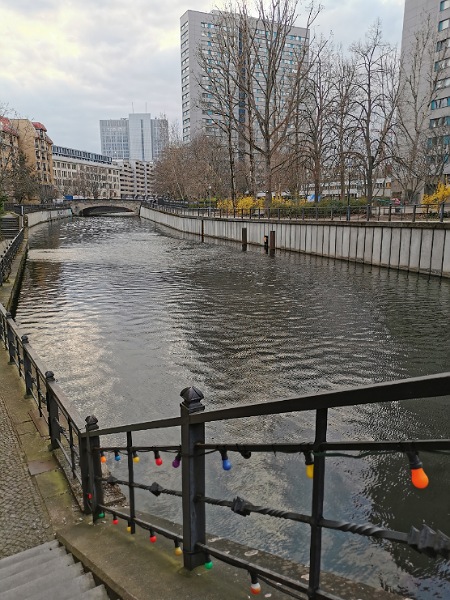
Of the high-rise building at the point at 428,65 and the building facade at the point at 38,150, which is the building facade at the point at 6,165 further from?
the high-rise building at the point at 428,65

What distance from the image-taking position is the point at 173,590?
9.21ft

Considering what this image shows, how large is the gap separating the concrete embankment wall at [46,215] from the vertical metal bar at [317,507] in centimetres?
6169

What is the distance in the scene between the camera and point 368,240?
29.2 metres

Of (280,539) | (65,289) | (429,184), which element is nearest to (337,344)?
(280,539)

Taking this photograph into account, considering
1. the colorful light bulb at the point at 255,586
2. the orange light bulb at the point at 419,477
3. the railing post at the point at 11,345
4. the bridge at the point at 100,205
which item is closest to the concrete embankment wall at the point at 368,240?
the railing post at the point at 11,345

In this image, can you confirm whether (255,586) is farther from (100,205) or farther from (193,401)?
(100,205)

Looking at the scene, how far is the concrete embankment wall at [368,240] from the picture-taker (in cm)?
2411

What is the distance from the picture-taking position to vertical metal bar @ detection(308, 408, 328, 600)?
1.93 meters

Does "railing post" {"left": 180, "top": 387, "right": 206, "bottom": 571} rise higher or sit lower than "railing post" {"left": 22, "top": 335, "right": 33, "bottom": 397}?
higher

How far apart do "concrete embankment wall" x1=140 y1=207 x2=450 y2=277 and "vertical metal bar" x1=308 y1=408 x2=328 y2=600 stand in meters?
23.7

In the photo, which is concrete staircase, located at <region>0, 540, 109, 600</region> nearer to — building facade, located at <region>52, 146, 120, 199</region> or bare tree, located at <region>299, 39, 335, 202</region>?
bare tree, located at <region>299, 39, 335, 202</region>

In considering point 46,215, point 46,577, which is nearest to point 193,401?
point 46,577

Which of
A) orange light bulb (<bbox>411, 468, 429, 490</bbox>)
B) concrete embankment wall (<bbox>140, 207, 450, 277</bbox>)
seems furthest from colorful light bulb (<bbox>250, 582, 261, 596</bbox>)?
concrete embankment wall (<bbox>140, 207, 450, 277</bbox>)

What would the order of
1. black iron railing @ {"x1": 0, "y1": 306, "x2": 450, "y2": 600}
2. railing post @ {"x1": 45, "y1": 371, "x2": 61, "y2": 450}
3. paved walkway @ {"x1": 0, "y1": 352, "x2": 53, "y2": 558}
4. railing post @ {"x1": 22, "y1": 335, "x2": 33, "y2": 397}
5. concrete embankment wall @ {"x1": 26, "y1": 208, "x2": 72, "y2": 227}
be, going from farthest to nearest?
concrete embankment wall @ {"x1": 26, "y1": 208, "x2": 72, "y2": 227}
railing post @ {"x1": 22, "y1": 335, "x2": 33, "y2": 397}
railing post @ {"x1": 45, "y1": 371, "x2": 61, "y2": 450}
paved walkway @ {"x1": 0, "y1": 352, "x2": 53, "y2": 558}
black iron railing @ {"x1": 0, "y1": 306, "x2": 450, "y2": 600}
